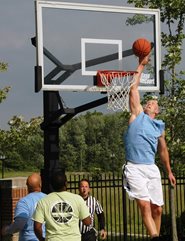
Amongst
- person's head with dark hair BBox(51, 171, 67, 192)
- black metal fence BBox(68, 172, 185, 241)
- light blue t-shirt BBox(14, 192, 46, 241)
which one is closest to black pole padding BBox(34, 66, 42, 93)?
black metal fence BBox(68, 172, 185, 241)

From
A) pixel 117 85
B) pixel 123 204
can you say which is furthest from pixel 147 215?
pixel 123 204

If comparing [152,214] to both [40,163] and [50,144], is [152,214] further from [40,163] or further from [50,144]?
[40,163]

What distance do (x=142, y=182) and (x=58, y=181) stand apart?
1.11 metres

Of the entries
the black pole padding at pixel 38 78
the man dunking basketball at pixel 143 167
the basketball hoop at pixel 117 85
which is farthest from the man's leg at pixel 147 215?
the black pole padding at pixel 38 78

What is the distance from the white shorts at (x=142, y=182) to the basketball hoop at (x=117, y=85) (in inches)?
120

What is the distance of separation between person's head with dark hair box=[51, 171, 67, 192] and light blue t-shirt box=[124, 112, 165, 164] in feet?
3.31

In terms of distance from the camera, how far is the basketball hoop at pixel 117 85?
1236 centimetres

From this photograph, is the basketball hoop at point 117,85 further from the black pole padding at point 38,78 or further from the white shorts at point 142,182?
the white shorts at point 142,182

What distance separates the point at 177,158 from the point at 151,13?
5014 mm

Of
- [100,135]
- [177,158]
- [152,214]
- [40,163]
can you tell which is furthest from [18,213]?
[100,135]

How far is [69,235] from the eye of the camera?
800cm

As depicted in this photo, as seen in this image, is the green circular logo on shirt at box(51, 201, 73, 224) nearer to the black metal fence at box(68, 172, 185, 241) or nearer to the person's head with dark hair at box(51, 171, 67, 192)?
the person's head with dark hair at box(51, 171, 67, 192)

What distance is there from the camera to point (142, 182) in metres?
8.58

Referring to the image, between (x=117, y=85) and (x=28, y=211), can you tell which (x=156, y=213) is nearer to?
(x=28, y=211)
